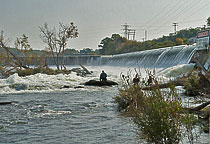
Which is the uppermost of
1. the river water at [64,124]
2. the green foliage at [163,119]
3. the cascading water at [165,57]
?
the cascading water at [165,57]

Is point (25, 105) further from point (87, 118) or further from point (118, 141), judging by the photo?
point (118, 141)

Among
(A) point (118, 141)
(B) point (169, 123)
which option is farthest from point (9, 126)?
(B) point (169, 123)

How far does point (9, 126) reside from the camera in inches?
432

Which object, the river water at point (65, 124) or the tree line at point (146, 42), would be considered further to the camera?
the tree line at point (146, 42)

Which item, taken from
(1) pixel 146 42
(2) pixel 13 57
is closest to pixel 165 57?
(2) pixel 13 57

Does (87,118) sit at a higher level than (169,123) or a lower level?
lower

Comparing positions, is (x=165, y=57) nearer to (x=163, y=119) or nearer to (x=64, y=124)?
(x=64, y=124)

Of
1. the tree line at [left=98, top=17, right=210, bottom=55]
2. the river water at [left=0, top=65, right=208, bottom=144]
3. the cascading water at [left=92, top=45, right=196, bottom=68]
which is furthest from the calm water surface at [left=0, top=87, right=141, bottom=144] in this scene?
the tree line at [left=98, top=17, right=210, bottom=55]

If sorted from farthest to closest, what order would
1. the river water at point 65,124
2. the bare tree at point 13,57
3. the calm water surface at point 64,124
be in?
the bare tree at point 13,57, the calm water surface at point 64,124, the river water at point 65,124

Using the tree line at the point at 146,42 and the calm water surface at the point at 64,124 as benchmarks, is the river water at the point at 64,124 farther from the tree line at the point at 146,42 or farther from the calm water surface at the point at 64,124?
Answer: the tree line at the point at 146,42

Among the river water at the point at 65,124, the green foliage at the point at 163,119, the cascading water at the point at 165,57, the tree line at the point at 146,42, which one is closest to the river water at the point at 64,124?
the river water at the point at 65,124

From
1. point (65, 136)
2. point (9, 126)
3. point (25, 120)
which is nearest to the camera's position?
point (65, 136)

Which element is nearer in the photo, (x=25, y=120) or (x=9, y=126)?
(x=9, y=126)

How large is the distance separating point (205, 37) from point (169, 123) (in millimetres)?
26043
